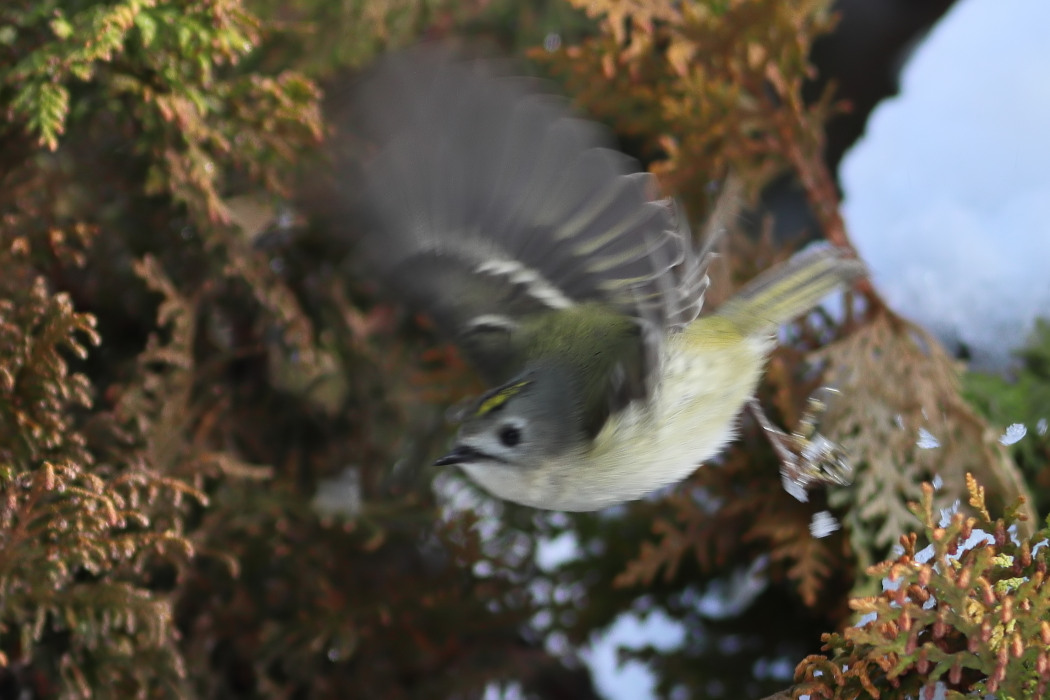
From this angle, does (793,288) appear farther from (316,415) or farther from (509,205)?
(316,415)

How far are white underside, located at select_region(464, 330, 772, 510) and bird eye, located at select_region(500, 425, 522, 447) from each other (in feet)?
0.08

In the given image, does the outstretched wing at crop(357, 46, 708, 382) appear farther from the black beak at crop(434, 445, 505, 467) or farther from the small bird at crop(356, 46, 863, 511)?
the black beak at crop(434, 445, 505, 467)

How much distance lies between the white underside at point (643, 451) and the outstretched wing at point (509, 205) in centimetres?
7

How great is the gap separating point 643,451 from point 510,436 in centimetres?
9

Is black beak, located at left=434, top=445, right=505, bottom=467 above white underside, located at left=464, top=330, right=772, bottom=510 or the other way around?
the other way around

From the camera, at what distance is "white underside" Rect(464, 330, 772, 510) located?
73 cm

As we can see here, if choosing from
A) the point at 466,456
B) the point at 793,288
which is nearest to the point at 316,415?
the point at 466,456

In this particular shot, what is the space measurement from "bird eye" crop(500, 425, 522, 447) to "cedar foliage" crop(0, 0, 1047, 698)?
22 cm

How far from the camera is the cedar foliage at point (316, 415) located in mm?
732

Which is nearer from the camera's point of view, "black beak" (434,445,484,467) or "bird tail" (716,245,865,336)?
"black beak" (434,445,484,467)

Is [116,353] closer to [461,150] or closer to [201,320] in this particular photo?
[201,320]

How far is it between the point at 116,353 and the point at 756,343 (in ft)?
1.87

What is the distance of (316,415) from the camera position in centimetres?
106

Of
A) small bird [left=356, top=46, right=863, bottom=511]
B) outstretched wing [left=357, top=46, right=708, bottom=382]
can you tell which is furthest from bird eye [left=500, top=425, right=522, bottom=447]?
outstretched wing [left=357, top=46, right=708, bottom=382]
